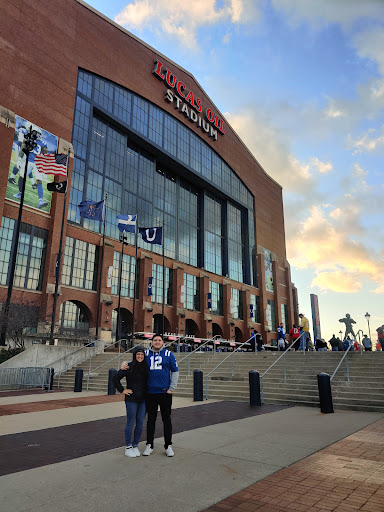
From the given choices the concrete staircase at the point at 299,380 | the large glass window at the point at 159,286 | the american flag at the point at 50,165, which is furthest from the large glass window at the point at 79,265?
the concrete staircase at the point at 299,380

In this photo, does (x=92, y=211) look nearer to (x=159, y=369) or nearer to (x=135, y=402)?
(x=159, y=369)

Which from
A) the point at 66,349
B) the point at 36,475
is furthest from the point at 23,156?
the point at 36,475

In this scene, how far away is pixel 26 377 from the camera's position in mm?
19031

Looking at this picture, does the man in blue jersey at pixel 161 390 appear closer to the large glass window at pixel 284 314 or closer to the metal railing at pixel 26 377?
the metal railing at pixel 26 377

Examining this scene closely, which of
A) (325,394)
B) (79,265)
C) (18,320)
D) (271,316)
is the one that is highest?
(79,265)

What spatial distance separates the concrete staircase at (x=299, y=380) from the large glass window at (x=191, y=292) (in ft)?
95.4

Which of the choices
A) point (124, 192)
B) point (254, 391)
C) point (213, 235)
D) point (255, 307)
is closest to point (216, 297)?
point (213, 235)

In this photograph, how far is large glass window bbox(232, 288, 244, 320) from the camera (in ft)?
189

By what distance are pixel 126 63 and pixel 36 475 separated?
4921 centimetres

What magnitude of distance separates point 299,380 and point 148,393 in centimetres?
964

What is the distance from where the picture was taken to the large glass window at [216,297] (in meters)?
53.4

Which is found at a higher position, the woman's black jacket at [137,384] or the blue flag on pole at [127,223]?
Result: the blue flag on pole at [127,223]

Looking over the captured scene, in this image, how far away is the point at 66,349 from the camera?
23.0 meters

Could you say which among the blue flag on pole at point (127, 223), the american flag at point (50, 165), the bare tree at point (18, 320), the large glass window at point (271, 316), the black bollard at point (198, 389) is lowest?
the black bollard at point (198, 389)
